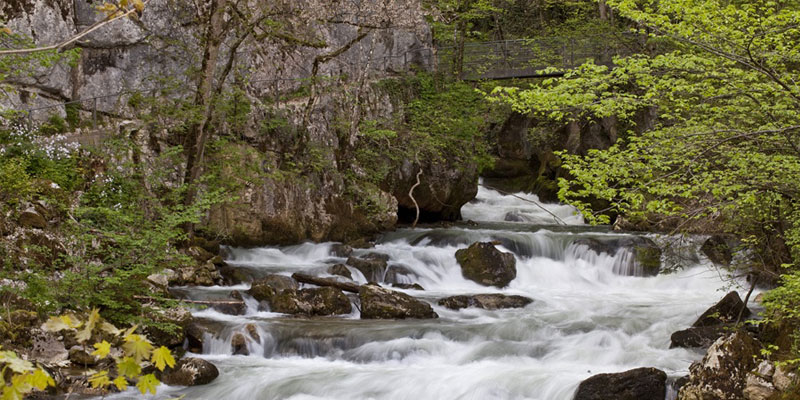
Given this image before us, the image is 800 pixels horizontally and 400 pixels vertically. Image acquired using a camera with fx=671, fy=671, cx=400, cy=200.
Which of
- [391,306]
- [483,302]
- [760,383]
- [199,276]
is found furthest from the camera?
[199,276]

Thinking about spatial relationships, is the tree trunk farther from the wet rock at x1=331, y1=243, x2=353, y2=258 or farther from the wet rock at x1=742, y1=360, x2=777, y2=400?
the wet rock at x1=742, y1=360, x2=777, y2=400

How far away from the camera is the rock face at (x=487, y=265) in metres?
14.9

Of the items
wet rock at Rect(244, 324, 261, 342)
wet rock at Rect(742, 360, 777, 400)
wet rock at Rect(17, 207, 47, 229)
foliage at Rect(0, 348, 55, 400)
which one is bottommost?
wet rock at Rect(244, 324, 261, 342)

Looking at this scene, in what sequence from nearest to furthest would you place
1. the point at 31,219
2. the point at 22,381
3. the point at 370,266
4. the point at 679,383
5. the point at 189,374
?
the point at 22,381
the point at 679,383
the point at 189,374
the point at 31,219
the point at 370,266

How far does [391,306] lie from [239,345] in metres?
2.84

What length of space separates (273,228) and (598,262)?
780 centimetres

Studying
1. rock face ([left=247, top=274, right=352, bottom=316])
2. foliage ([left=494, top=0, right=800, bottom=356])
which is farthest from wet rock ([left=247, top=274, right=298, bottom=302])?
foliage ([left=494, top=0, right=800, bottom=356])

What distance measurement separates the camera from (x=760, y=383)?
7484mm

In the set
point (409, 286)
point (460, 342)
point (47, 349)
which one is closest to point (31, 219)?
point (47, 349)

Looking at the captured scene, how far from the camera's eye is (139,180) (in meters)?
12.4

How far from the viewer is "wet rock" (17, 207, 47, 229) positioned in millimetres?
10188

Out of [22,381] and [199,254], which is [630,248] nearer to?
[199,254]

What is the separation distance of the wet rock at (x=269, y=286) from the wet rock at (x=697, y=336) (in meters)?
6.55

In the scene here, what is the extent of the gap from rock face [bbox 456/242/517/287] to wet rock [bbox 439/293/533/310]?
7.09ft
